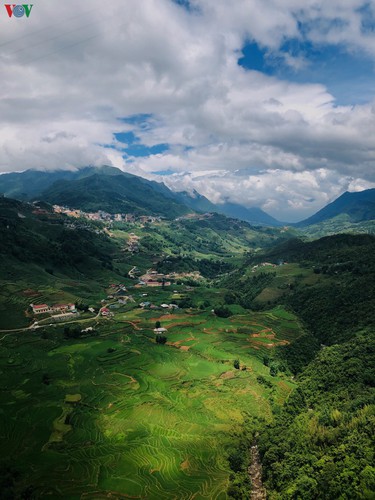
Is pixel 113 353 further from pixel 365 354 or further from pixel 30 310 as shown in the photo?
pixel 365 354

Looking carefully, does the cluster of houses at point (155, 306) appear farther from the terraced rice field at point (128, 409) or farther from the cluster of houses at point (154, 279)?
the cluster of houses at point (154, 279)

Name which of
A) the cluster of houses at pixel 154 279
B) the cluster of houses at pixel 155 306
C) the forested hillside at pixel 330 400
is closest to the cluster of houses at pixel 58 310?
the cluster of houses at pixel 155 306

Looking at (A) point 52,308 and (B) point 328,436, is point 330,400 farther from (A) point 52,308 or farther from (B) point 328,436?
(A) point 52,308

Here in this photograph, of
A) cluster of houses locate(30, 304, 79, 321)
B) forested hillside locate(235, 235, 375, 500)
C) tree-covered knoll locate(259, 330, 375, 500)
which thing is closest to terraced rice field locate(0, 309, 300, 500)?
tree-covered knoll locate(259, 330, 375, 500)

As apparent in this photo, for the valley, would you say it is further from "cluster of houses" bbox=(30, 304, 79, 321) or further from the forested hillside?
"cluster of houses" bbox=(30, 304, 79, 321)

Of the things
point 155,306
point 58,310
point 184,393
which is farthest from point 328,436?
point 58,310

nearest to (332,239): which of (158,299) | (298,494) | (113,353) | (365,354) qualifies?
(158,299)

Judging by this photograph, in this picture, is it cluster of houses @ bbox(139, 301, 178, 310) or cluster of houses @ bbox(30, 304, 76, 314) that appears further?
cluster of houses @ bbox(139, 301, 178, 310)
